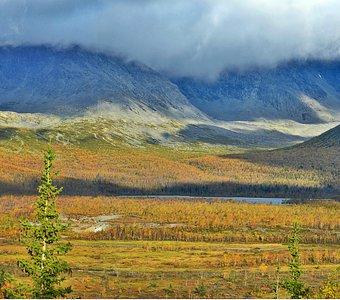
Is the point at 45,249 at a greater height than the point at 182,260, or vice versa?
the point at 45,249

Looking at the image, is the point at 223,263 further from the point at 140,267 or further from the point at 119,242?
the point at 119,242

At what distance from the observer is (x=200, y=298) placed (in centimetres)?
9919

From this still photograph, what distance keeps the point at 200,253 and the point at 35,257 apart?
4422 inches

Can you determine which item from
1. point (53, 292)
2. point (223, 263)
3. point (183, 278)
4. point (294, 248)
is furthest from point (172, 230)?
point (53, 292)

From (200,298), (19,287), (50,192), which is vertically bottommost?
(200,298)

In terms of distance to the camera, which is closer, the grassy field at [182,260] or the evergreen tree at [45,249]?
the evergreen tree at [45,249]

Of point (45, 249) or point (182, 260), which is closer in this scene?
point (45, 249)

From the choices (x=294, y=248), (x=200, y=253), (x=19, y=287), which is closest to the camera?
(x=19, y=287)

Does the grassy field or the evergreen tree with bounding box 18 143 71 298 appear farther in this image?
the grassy field

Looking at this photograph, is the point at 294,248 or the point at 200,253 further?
the point at 200,253

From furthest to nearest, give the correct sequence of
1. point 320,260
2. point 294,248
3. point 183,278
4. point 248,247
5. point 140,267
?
point 248,247 < point 320,260 < point 140,267 < point 183,278 < point 294,248

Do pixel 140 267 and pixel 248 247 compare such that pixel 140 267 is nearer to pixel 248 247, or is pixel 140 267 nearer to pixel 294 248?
pixel 248 247

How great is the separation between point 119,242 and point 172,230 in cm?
2570

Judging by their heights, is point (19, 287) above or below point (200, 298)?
above
